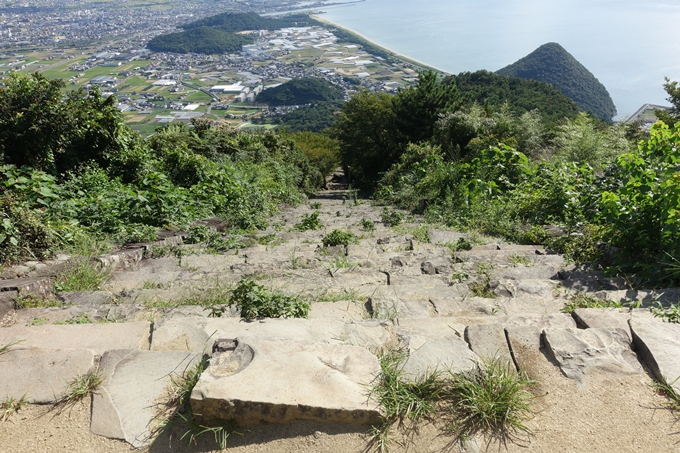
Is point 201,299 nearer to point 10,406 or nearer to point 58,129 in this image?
point 10,406

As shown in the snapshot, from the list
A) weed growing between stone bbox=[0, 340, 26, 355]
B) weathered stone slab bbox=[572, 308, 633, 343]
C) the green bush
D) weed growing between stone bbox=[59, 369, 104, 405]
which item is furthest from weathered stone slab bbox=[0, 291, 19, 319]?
weathered stone slab bbox=[572, 308, 633, 343]

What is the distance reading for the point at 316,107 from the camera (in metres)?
55.7

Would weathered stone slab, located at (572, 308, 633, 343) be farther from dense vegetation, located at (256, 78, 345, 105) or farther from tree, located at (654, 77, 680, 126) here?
dense vegetation, located at (256, 78, 345, 105)

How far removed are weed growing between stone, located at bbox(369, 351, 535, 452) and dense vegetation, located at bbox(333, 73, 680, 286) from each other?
233cm

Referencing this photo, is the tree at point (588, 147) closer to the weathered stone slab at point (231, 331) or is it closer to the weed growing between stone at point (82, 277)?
the weathered stone slab at point (231, 331)

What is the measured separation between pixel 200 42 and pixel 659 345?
101073 mm

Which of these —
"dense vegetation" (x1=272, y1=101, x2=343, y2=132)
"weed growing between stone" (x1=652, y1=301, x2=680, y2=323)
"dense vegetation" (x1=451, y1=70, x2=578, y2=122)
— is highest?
"weed growing between stone" (x1=652, y1=301, x2=680, y2=323)

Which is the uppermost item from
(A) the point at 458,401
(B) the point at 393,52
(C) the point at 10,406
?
(A) the point at 458,401

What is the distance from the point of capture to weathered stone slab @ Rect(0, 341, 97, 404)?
2252 mm

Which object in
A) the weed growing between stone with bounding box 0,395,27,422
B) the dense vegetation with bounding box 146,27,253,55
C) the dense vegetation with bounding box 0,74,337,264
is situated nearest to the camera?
the weed growing between stone with bounding box 0,395,27,422

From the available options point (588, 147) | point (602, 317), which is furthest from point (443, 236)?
point (588, 147)

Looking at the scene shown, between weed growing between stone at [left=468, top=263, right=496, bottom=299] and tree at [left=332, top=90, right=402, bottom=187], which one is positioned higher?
weed growing between stone at [left=468, top=263, right=496, bottom=299]

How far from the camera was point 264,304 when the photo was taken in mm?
2979

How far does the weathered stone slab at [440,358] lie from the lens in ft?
7.45
